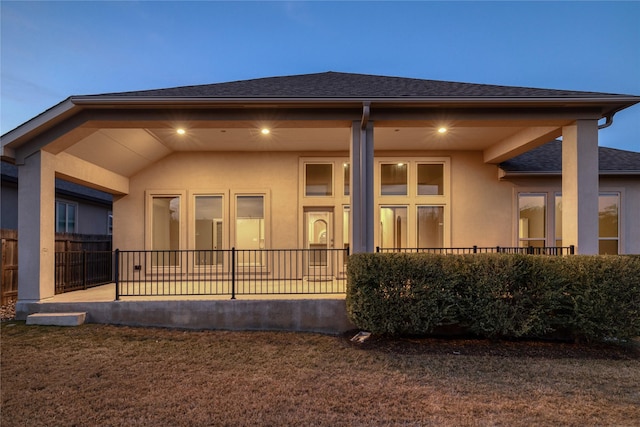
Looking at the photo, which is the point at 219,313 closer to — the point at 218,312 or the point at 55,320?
the point at 218,312

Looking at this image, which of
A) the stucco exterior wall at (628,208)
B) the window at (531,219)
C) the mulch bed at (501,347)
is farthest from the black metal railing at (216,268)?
the mulch bed at (501,347)

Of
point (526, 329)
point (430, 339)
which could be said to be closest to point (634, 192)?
point (526, 329)

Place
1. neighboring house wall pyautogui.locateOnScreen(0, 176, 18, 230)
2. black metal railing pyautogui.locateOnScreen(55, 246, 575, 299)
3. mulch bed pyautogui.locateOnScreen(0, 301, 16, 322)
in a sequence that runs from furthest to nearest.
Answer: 1. neighboring house wall pyautogui.locateOnScreen(0, 176, 18, 230)
2. black metal railing pyautogui.locateOnScreen(55, 246, 575, 299)
3. mulch bed pyautogui.locateOnScreen(0, 301, 16, 322)

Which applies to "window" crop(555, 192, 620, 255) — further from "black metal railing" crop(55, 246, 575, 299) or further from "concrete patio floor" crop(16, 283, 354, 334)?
"concrete patio floor" crop(16, 283, 354, 334)

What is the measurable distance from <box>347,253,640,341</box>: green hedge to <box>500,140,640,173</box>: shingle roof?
421 cm

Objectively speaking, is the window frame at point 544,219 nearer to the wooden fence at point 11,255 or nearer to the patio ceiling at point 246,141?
the patio ceiling at point 246,141

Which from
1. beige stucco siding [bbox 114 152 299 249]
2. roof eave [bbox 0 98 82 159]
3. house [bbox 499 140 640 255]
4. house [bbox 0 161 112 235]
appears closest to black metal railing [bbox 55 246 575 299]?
beige stucco siding [bbox 114 152 299 249]

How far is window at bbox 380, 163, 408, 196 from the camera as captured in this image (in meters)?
9.48

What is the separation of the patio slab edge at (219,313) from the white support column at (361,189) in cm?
112

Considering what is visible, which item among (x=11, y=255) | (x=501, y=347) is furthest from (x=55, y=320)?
A: (x=501, y=347)

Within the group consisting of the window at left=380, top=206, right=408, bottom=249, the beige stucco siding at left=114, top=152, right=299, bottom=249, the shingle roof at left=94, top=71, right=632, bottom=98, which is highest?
the shingle roof at left=94, top=71, right=632, bottom=98

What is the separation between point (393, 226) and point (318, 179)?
2315 millimetres

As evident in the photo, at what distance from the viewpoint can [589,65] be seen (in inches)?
3952

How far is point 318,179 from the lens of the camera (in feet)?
31.0
